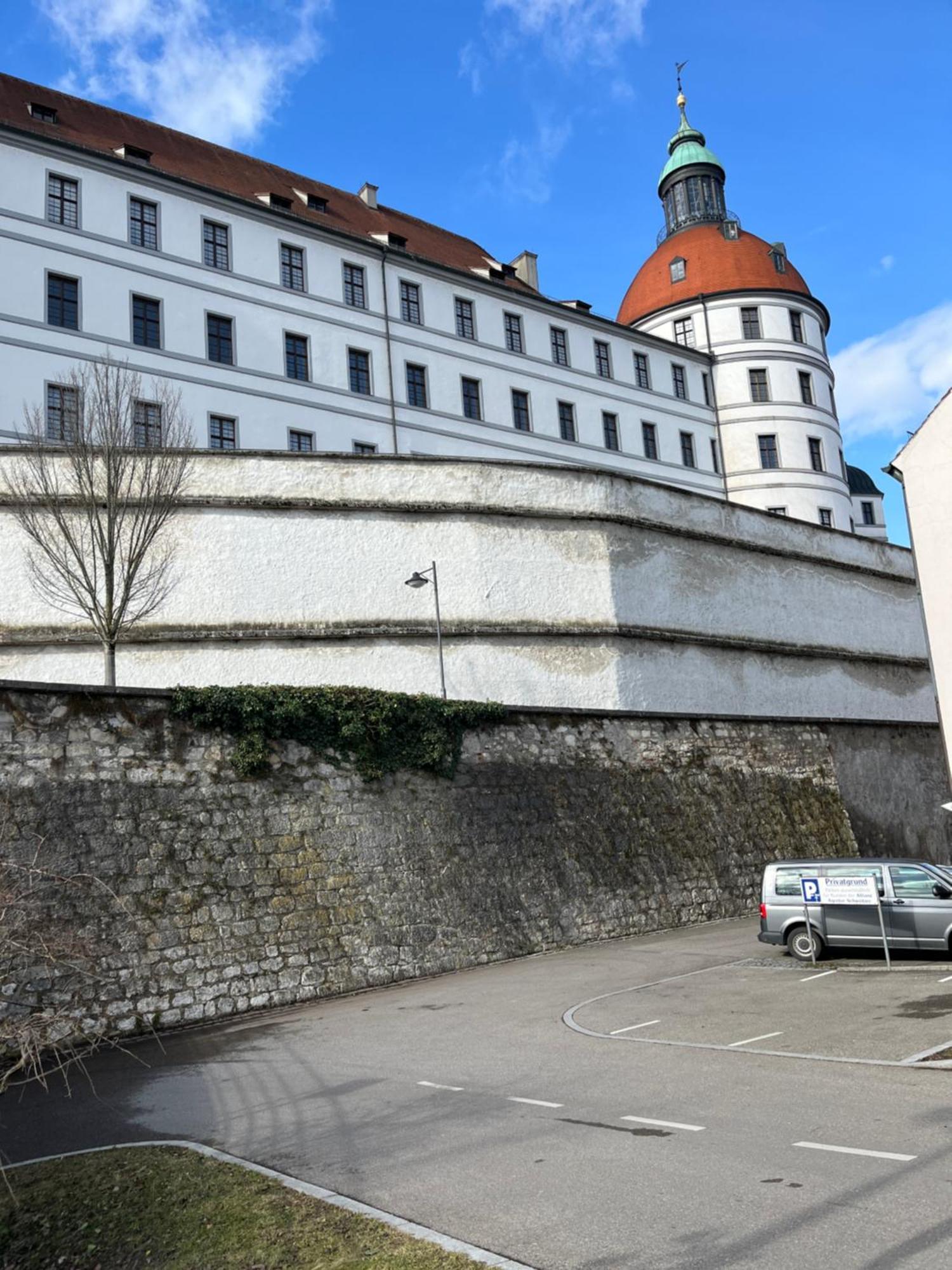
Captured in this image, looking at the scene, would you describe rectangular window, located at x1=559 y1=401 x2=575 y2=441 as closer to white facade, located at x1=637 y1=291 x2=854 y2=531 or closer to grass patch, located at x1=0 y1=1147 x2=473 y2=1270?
white facade, located at x1=637 y1=291 x2=854 y2=531

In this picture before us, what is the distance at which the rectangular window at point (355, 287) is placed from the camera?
39531mm

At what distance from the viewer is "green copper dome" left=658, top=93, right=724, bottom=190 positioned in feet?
196

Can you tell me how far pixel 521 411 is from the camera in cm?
4341

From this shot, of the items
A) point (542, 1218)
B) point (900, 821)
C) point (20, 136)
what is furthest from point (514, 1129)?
point (20, 136)

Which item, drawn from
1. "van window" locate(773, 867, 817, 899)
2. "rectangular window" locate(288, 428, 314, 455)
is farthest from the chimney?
"van window" locate(773, 867, 817, 899)

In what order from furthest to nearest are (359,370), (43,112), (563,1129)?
(359,370)
(43,112)
(563,1129)

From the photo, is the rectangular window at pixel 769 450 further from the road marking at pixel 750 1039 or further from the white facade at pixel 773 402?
the road marking at pixel 750 1039

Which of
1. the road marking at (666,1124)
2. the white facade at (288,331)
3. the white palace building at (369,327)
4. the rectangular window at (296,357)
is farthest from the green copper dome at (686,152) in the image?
the road marking at (666,1124)

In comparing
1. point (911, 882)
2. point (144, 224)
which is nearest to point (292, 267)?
point (144, 224)

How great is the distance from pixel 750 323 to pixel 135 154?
99.4ft

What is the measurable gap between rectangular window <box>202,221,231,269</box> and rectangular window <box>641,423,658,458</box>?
20.2 meters

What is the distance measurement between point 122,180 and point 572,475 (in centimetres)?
1908

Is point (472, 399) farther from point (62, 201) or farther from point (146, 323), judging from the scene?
point (62, 201)

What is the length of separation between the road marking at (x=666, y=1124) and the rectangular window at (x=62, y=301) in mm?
30482
